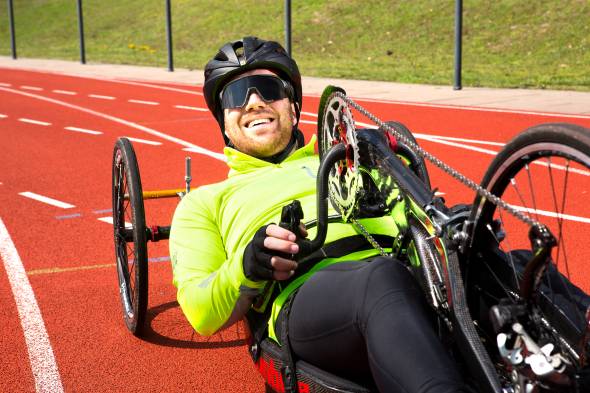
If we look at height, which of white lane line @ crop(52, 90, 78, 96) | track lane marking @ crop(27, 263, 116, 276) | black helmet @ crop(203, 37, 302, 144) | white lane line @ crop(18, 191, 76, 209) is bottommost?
track lane marking @ crop(27, 263, 116, 276)

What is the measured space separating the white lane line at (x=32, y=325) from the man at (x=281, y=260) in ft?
3.53

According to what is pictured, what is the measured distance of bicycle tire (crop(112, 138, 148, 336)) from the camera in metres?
4.29

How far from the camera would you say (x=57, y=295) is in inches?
211

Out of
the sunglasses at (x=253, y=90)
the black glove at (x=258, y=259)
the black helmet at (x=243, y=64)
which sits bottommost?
the black glove at (x=258, y=259)

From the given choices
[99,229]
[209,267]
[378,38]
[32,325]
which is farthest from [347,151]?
[378,38]

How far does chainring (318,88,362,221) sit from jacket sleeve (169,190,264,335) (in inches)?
15.9

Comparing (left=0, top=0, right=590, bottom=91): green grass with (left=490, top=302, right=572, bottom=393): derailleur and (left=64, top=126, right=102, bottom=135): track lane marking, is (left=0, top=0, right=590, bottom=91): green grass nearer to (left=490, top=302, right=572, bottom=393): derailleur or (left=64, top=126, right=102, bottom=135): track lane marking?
(left=64, top=126, right=102, bottom=135): track lane marking

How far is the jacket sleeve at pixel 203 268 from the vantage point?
3.17 metres

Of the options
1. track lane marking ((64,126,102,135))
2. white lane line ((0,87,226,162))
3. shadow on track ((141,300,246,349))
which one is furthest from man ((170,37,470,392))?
track lane marking ((64,126,102,135))

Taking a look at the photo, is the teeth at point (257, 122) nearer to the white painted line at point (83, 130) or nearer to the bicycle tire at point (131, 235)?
the bicycle tire at point (131, 235)

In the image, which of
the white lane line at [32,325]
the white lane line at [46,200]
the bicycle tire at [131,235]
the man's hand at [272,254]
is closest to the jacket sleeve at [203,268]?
the man's hand at [272,254]

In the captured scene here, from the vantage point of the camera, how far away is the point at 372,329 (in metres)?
2.60

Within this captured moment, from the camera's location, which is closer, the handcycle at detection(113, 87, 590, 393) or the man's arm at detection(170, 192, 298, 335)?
the handcycle at detection(113, 87, 590, 393)

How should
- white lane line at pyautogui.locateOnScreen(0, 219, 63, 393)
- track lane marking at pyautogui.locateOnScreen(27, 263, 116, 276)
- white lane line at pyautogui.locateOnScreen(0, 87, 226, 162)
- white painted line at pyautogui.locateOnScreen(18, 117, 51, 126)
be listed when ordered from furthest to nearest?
white painted line at pyautogui.locateOnScreen(18, 117, 51, 126) → white lane line at pyautogui.locateOnScreen(0, 87, 226, 162) → track lane marking at pyautogui.locateOnScreen(27, 263, 116, 276) → white lane line at pyautogui.locateOnScreen(0, 219, 63, 393)
